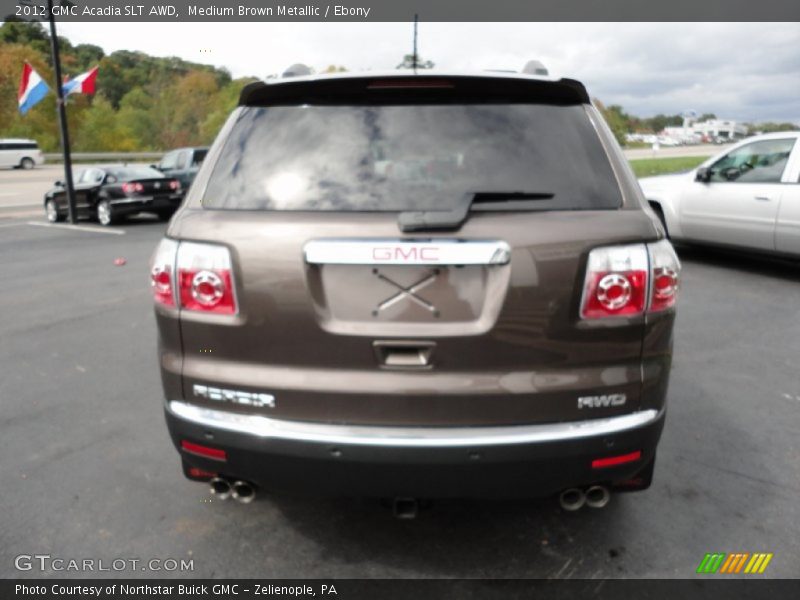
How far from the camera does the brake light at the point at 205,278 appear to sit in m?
2.29

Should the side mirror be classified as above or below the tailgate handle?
Result: above

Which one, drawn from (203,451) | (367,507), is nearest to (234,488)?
(203,451)

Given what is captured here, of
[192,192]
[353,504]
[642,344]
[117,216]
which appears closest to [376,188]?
[192,192]

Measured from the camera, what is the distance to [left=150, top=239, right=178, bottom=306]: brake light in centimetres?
239

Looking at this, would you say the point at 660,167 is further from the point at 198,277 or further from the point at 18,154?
the point at 18,154

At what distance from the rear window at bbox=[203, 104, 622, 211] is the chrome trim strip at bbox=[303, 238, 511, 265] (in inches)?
5.8

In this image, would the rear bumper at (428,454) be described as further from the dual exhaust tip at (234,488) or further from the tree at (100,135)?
the tree at (100,135)

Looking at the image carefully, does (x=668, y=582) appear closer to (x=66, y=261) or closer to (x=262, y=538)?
(x=262, y=538)

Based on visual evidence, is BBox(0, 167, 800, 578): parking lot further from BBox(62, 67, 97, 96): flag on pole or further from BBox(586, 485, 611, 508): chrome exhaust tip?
BBox(62, 67, 97, 96): flag on pole

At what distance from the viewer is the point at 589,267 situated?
221cm

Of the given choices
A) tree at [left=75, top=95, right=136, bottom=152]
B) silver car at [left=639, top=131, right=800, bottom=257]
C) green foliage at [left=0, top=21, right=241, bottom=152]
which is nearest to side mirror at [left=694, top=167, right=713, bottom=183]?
silver car at [left=639, top=131, right=800, bottom=257]

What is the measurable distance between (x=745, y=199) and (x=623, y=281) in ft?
23.3

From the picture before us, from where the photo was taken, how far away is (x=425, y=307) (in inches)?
85.4

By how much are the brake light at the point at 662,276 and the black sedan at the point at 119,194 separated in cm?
1519
